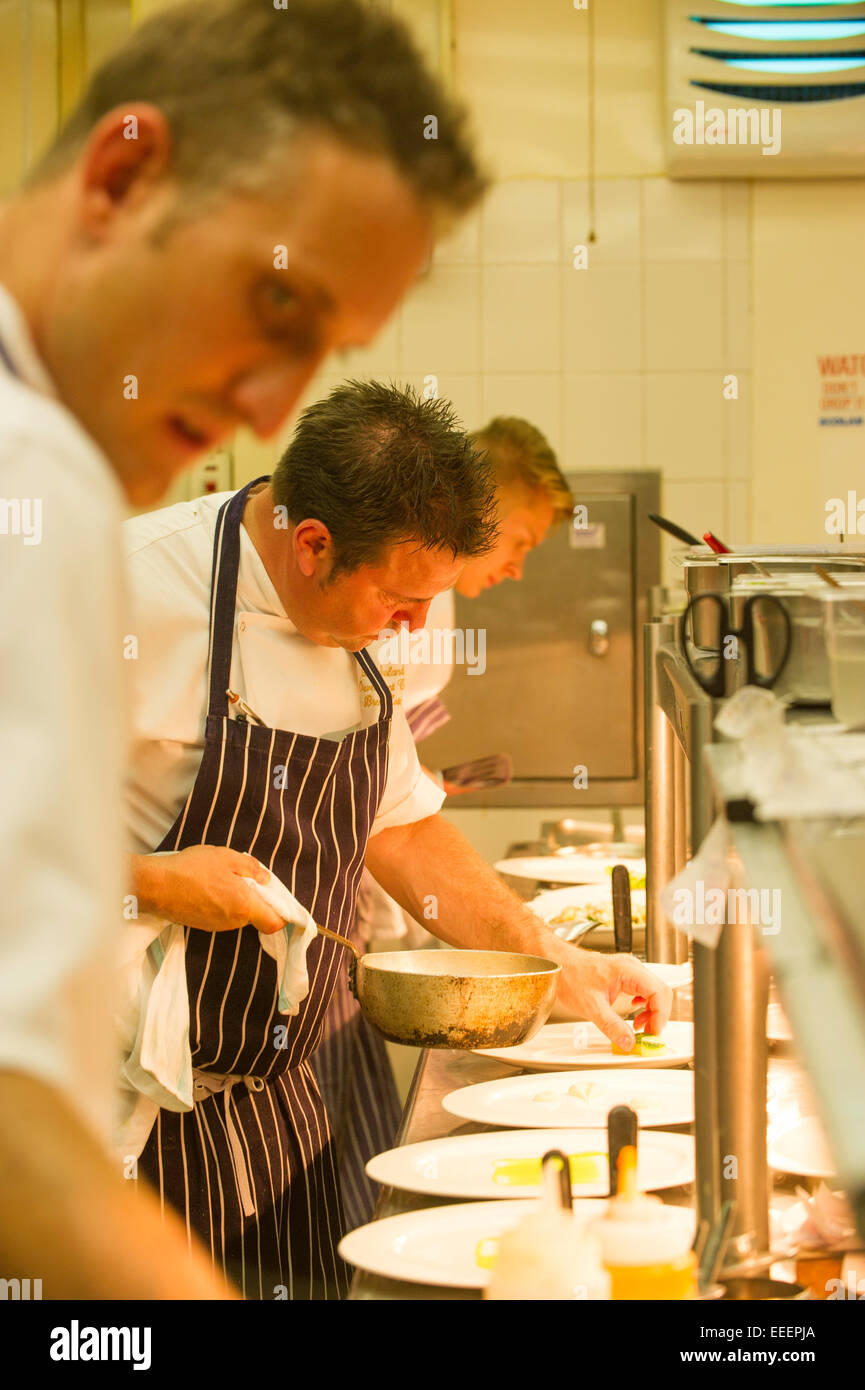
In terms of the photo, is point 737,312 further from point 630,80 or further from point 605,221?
point 630,80

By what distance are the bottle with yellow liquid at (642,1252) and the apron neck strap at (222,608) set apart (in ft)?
2.97

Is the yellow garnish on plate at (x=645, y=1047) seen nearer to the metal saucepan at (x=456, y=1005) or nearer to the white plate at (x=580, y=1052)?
the white plate at (x=580, y=1052)

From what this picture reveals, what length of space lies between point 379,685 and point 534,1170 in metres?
0.78

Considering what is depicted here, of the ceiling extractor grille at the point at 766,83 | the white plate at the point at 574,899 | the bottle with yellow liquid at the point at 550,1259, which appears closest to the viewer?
the bottle with yellow liquid at the point at 550,1259

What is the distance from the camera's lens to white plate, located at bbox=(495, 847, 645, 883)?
265 cm

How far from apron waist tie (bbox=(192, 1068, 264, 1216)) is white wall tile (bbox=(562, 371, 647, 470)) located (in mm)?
A: 2813

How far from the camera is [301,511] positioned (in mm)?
1680

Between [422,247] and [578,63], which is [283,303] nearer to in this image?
[422,247]

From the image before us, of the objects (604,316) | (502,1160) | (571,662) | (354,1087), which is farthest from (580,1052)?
(604,316)

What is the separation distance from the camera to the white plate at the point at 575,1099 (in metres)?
1.36

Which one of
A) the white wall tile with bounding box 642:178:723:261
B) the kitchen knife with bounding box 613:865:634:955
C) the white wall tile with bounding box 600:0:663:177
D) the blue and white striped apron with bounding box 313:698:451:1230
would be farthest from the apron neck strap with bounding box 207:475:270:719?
the white wall tile with bounding box 600:0:663:177

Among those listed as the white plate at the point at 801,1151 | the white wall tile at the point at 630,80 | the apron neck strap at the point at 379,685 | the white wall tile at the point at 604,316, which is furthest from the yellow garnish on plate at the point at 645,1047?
the white wall tile at the point at 630,80
